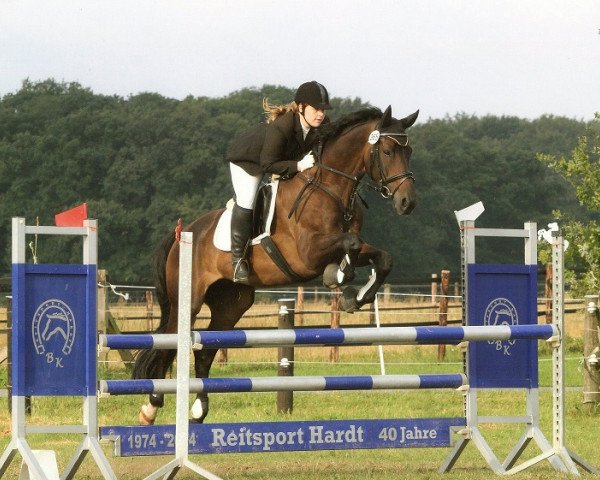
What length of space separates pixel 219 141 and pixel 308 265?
38.0 metres

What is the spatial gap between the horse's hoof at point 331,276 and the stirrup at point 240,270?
0.54m

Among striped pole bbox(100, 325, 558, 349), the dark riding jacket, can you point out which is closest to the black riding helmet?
the dark riding jacket

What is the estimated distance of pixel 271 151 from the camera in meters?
6.74

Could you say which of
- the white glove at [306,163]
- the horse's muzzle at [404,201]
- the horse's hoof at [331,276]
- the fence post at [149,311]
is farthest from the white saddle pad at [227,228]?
the fence post at [149,311]

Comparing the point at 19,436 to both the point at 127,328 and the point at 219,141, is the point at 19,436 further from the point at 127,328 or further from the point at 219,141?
the point at 219,141

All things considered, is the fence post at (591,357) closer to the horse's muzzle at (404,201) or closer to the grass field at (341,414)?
the grass field at (341,414)

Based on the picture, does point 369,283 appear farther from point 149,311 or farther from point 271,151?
point 149,311

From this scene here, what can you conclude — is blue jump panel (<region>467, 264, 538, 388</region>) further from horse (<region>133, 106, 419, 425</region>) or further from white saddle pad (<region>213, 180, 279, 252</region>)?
white saddle pad (<region>213, 180, 279, 252</region>)

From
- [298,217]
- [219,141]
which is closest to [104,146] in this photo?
[219,141]

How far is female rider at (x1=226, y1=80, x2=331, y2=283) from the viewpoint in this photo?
6.73 m

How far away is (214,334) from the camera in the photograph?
17.4ft

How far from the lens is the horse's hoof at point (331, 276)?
21.4ft

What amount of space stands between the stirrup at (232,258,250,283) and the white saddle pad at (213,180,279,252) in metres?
0.12

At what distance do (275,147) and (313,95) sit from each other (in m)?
0.35
